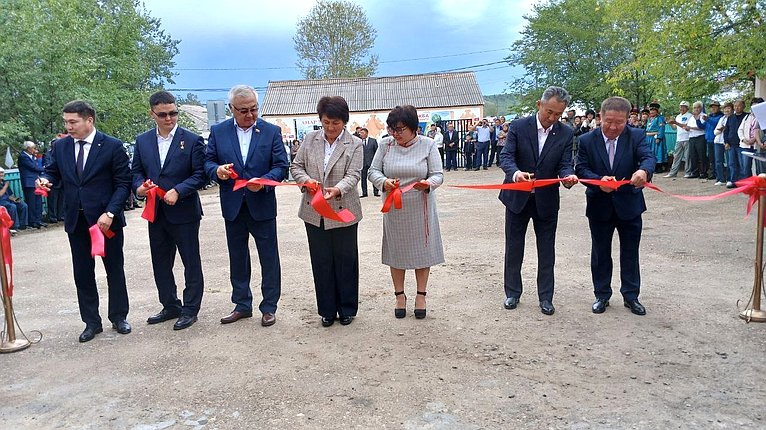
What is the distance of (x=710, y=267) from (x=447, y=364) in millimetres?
4071

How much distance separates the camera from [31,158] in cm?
1343

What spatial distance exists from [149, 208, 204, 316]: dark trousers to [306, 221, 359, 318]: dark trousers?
42.4 inches

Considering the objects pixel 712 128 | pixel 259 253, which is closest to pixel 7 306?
pixel 259 253

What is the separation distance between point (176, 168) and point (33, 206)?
33.0 feet

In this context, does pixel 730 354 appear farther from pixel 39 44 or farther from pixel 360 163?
pixel 39 44

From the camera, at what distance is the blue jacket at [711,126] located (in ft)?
47.5

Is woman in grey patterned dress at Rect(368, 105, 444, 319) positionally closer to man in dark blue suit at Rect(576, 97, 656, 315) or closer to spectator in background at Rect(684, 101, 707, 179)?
man in dark blue suit at Rect(576, 97, 656, 315)

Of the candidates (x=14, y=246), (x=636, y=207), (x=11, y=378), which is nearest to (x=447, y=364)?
(x=636, y=207)

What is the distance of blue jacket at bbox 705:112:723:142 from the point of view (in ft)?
47.5

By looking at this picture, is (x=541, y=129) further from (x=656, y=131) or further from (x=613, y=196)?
(x=656, y=131)

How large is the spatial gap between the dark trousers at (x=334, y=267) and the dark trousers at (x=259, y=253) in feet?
1.24

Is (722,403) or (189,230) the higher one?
(189,230)

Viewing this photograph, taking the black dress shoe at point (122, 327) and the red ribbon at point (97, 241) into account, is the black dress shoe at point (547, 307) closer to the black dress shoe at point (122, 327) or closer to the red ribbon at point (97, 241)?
the black dress shoe at point (122, 327)

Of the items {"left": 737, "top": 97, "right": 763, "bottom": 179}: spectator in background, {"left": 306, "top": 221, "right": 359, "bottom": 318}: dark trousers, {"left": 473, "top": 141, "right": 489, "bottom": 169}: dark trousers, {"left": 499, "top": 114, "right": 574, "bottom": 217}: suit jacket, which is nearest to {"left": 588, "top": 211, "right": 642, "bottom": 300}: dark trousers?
{"left": 499, "top": 114, "right": 574, "bottom": 217}: suit jacket
